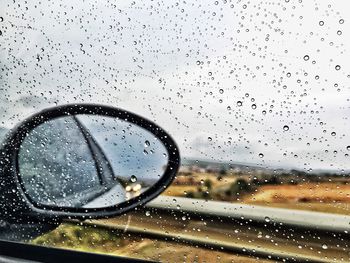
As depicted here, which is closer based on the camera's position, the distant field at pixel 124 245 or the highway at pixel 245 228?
the highway at pixel 245 228

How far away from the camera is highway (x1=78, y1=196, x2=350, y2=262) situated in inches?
56.3

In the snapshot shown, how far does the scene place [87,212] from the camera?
5.99 ft

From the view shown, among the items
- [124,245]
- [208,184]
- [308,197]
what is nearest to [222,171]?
[208,184]

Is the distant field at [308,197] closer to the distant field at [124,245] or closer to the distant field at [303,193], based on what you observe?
the distant field at [303,193]

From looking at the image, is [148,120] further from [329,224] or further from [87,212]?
[329,224]

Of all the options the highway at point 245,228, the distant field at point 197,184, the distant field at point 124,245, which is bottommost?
the distant field at point 124,245

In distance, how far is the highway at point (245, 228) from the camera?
1.43 meters

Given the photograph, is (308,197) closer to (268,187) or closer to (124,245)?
(268,187)

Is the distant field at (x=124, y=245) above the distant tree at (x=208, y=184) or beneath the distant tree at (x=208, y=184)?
beneath

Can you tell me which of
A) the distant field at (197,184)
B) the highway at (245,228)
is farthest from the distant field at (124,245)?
the distant field at (197,184)

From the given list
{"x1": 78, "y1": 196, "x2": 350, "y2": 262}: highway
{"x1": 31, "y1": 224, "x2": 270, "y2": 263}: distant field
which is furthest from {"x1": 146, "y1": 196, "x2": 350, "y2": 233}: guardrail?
{"x1": 31, "y1": 224, "x2": 270, "y2": 263}: distant field

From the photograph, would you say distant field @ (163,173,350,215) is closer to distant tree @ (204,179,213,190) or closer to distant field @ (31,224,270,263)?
distant tree @ (204,179,213,190)

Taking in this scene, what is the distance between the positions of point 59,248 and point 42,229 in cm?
16

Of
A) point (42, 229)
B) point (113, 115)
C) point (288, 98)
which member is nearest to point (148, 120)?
point (113, 115)
